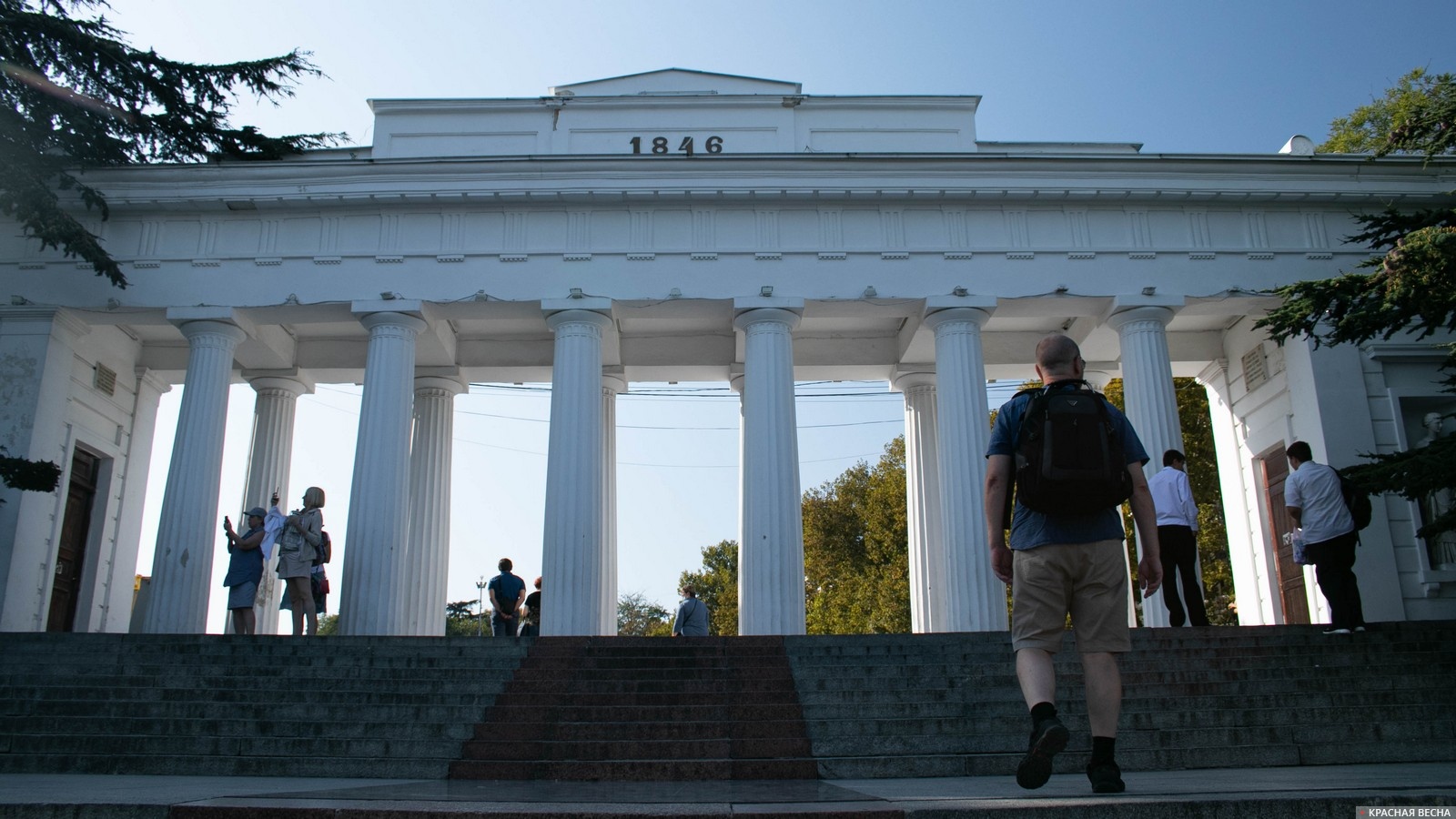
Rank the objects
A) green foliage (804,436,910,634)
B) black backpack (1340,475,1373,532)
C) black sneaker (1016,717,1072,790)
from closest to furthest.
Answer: black sneaker (1016,717,1072,790) < black backpack (1340,475,1373,532) < green foliage (804,436,910,634)

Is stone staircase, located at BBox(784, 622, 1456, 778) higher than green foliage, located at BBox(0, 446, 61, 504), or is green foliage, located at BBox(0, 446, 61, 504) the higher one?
green foliage, located at BBox(0, 446, 61, 504)

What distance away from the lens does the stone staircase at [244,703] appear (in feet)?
29.3

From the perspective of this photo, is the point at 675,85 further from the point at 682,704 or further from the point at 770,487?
the point at 682,704

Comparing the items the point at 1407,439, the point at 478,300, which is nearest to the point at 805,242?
the point at 478,300

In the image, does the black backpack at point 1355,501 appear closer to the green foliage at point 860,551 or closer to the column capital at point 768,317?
the column capital at point 768,317

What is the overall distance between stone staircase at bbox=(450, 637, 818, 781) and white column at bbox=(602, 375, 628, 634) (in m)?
6.51

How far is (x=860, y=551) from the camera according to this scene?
52.5 metres

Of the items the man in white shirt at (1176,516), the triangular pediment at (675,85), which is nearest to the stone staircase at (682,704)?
the man in white shirt at (1176,516)

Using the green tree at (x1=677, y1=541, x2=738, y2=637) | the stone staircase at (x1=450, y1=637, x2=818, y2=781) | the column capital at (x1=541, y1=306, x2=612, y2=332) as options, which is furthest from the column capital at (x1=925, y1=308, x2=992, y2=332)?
the green tree at (x1=677, y1=541, x2=738, y2=637)

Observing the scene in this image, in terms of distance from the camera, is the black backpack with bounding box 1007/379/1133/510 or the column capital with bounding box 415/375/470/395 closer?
the black backpack with bounding box 1007/379/1133/510

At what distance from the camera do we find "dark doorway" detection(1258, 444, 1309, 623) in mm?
19500

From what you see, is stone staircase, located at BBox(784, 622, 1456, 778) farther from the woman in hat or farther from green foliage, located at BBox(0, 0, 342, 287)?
green foliage, located at BBox(0, 0, 342, 287)

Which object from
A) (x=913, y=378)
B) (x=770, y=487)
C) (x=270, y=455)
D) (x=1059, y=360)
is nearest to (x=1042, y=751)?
(x=1059, y=360)

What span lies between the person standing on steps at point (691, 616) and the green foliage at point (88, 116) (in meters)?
10.6
